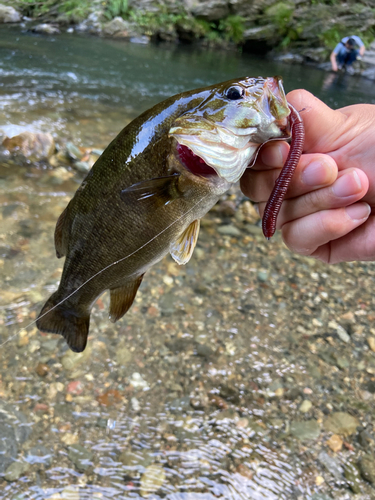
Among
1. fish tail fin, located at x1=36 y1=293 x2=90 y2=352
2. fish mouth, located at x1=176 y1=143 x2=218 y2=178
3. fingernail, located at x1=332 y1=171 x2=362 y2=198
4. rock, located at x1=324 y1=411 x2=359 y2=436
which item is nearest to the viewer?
fish mouth, located at x1=176 y1=143 x2=218 y2=178

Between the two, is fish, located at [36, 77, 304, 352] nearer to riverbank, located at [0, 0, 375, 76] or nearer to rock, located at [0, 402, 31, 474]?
rock, located at [0, 402, 31, 474]

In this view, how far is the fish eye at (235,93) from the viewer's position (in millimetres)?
1431

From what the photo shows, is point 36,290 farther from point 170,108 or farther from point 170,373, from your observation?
point 170,108

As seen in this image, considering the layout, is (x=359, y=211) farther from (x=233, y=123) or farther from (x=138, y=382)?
(x=138, y=382)

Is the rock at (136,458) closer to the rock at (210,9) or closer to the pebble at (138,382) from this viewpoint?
the pebble at (138,382)

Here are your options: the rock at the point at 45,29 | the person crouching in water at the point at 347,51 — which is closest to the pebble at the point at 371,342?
the rock at the point at 45,29

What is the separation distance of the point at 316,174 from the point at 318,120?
0.90 feet

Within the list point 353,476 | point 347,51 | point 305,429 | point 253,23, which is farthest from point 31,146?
point 253,23

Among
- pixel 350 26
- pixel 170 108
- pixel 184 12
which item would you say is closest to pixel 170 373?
pixel 170 108

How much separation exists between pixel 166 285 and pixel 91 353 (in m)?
0.97

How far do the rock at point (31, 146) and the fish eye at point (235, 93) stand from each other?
4192 millimetres

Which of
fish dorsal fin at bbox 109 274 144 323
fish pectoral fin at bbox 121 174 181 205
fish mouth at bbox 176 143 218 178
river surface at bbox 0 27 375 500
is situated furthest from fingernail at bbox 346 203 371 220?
river surface at bbox 0 27 375 500

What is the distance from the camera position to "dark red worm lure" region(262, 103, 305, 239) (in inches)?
55.8

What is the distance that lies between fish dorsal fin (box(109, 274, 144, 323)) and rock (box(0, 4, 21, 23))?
17440 mm
